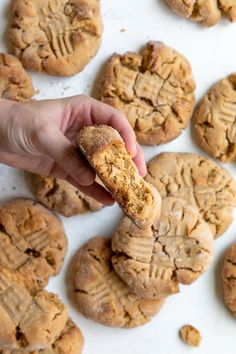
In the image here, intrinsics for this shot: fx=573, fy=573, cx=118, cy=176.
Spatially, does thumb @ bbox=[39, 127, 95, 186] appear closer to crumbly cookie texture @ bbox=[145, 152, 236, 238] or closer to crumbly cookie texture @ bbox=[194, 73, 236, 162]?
Result: crumbly cookie texture @ bbox=[145, 152, 236, 238]

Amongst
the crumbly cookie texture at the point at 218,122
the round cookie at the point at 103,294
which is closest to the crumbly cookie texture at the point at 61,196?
the round cookie at the point at 103,294

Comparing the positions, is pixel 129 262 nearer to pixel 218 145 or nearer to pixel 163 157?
pixel 163 157

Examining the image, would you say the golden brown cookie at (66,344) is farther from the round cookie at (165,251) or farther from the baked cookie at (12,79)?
the baked cookie at (12,79)

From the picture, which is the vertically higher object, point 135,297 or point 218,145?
point 218,145

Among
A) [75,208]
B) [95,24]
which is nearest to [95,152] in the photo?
[75,208]

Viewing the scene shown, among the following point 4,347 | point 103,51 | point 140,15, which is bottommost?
point 4,347

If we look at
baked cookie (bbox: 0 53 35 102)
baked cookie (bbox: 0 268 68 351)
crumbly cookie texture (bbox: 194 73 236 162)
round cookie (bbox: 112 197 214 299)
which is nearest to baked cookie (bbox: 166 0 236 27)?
crumbly cookie texture (bbox: 194 73 236 162)

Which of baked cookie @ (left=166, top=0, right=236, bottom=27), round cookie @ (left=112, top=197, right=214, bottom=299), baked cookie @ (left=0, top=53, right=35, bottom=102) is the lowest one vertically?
round cookie @ (left=112, top=197, right=214, bottom=299)
